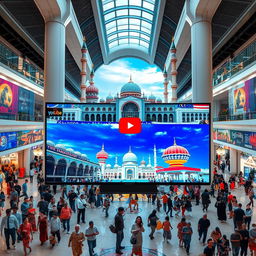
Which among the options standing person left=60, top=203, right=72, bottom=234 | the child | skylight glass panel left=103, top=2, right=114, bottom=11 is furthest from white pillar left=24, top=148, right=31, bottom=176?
skylight glass panel left=103, top=2, right=114, bottom=11

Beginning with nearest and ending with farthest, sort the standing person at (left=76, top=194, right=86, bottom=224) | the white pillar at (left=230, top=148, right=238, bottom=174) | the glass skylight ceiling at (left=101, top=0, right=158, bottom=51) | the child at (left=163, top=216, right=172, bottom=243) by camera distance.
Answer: the child at (left=163, top=216, right=172, bottom=243), the standing person at (left=76, top=194, right=86, bottom=224), the white pillar at (left=230, top=148, right=238, bottom=174), the glass skylight ceiling at (left=101, top=0, right=158, bottom=51)

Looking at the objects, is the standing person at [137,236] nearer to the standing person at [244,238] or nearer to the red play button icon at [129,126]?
the red play button icon at [129,126]

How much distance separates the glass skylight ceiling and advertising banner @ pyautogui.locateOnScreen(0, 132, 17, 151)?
75.0 feet

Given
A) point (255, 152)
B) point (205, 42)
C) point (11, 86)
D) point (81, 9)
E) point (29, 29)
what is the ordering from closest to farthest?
point (255, 152), point (11, 86), point (205, 42), point (29, 29), point (81, 9)

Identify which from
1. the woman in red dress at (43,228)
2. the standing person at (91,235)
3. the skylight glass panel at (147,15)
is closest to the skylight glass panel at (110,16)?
the skylight glass panel at (147,15)

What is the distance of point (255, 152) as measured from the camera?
11430mm

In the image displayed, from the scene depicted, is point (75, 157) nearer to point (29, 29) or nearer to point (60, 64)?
point (60, 64)

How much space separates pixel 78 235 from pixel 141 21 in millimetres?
38492

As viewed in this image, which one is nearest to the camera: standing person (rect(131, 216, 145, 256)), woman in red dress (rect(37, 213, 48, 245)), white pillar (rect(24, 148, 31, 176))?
standing person (rect(131, 216, 145, 256))

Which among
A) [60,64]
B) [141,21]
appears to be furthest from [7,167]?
[141,21]

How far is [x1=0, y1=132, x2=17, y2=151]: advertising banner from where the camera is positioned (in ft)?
38.1

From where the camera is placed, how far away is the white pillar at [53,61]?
1484cm

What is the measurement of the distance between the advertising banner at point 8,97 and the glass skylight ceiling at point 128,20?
20.5 m

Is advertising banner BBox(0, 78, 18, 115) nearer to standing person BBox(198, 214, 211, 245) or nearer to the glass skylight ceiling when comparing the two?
standing person BBox(198, 214, 211, 245)
